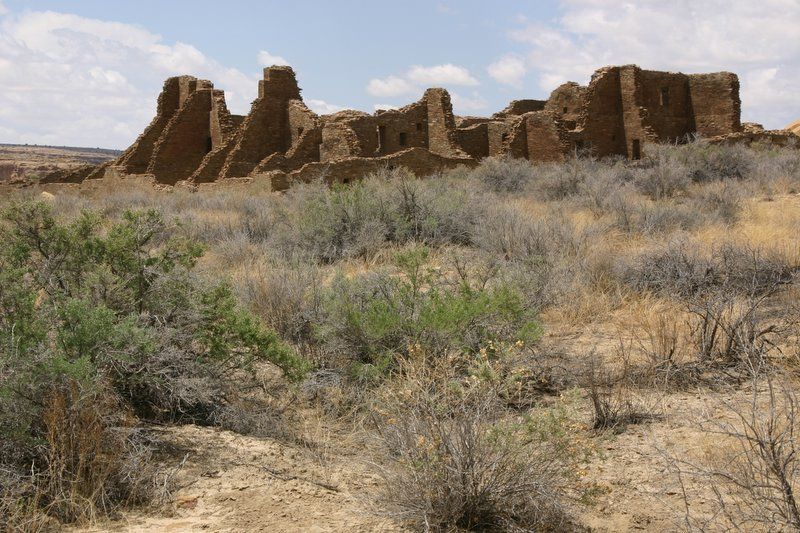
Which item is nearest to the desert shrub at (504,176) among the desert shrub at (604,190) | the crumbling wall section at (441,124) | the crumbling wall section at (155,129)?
the desert shrub at (604,190)

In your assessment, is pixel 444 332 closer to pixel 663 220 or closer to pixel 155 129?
pixel 663 220

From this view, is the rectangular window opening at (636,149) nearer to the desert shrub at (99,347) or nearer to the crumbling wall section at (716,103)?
the crumbling wall section at (716,103)

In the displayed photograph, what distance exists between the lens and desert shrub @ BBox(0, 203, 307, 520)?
130 inches

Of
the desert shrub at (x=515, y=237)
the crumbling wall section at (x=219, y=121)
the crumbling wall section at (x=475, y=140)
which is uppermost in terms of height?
the crumbling wall section at (x=219, y=121)

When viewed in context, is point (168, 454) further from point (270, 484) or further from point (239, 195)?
point (239, 195)

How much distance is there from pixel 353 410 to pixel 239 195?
490 inches

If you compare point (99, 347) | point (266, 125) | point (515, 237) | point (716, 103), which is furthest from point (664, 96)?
point (99, 347)

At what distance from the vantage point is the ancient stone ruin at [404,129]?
852 inches

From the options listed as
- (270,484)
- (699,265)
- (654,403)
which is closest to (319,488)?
(270,484)

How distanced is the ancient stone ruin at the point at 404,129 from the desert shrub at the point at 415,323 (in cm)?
1383

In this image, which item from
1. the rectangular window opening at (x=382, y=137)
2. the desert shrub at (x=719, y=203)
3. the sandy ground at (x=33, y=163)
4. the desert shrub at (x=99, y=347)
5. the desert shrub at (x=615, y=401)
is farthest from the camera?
the sandy ground at (x=33, y=163)

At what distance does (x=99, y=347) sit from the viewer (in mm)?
3857

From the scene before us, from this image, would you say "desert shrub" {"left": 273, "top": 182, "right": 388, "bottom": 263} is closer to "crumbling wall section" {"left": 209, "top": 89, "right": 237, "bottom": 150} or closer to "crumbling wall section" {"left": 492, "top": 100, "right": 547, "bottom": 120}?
"crumbling wall section" {"left": 209, "top": 89, "right": 237, "bottom": 150}

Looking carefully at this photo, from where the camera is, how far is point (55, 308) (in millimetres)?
3910
